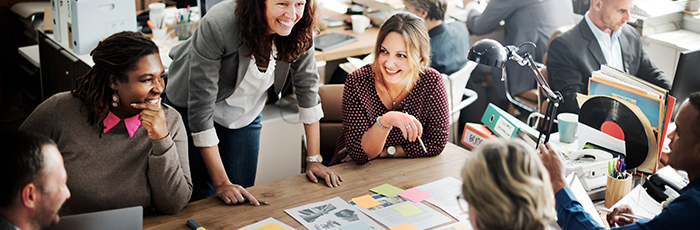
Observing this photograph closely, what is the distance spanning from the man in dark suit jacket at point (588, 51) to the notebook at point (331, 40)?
1.25m

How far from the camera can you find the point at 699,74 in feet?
6.41

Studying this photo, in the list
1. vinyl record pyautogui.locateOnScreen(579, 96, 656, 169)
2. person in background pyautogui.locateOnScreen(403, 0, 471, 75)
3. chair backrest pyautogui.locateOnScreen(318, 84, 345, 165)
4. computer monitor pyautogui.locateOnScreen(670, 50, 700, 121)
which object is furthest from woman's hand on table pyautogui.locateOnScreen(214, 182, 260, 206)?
person in background pyautogui.locateOnScreen(403, 0, 471, 75)

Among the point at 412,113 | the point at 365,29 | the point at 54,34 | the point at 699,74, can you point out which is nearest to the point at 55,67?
the point at 54,34

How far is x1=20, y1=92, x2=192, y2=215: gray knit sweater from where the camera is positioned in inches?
56.6

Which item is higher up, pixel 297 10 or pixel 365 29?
pixel 297 10

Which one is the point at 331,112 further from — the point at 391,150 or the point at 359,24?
the point at 359,24

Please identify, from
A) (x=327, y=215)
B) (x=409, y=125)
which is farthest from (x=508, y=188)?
(x=409, y=125)

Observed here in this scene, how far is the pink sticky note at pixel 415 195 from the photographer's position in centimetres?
162

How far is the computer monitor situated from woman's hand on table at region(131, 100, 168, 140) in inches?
68.0

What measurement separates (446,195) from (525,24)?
2.11m

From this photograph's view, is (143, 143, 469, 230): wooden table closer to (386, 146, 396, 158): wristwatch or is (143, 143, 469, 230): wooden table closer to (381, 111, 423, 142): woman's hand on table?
(386, 146, 396, 158): wristwatch

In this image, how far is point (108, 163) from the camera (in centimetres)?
148

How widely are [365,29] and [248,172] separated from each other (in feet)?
6.27

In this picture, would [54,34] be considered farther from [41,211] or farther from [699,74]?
[699,74]
